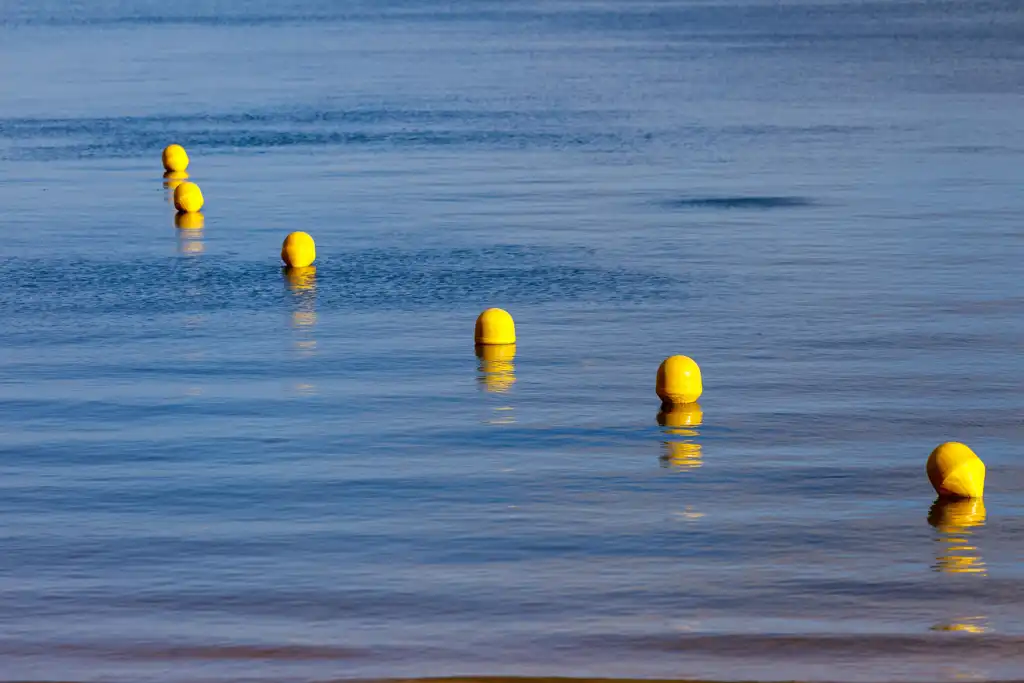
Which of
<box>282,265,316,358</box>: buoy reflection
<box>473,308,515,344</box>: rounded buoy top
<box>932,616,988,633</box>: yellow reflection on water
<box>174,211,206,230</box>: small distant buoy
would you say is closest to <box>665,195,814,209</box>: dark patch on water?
<box>174,211,206,230</box>: small distant buoy

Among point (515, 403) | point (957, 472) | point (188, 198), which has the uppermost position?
point (188, 198)

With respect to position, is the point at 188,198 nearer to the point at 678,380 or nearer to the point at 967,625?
the point at 678,380

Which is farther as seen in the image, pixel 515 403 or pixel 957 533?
pixel 515 403

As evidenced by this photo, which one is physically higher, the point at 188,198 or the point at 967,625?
the point at 188,198

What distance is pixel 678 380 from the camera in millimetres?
14047

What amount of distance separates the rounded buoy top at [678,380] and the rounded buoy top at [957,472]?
272 centimetres

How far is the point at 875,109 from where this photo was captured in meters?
36.8

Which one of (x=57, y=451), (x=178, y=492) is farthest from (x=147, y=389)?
(x=178, y=492)

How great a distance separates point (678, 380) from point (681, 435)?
0.76m

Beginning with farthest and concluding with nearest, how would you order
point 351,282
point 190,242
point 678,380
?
1. point 190,242
2. point 351,282
3. point 678,380

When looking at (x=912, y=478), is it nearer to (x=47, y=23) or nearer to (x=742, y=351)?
(x=742, y=351)

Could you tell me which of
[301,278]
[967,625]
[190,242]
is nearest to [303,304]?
[301,278]

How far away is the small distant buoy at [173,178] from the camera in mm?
27750

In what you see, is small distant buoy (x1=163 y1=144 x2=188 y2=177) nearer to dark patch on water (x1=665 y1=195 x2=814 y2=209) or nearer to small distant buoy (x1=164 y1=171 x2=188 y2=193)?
small distant buoy (x1=164 y1=171 x2=188 y2=193)
